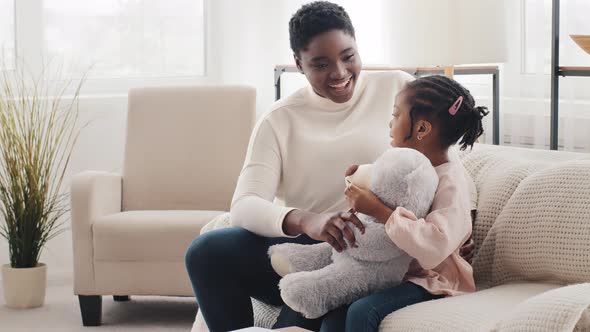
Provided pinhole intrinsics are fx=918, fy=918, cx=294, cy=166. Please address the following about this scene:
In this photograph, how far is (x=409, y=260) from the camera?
6.26 feet

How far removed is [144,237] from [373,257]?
61.2 inches

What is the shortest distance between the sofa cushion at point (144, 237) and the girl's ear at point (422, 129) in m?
1.40

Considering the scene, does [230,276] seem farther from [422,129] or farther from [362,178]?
Answer: [422,129]

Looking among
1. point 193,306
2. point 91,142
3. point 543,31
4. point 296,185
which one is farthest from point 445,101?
point 91,142

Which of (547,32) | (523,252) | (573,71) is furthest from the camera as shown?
(547,32)

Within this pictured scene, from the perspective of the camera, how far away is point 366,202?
1874 mm

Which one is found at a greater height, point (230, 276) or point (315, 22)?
point (315, 22)

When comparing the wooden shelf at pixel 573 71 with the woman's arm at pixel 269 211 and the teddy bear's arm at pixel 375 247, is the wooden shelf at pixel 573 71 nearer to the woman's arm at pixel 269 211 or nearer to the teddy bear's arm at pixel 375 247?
the woman's arm at pixel 269 211

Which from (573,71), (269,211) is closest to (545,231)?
(269,211)

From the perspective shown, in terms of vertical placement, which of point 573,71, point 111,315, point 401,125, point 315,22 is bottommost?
point 111,315

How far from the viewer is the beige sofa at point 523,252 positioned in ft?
5.17

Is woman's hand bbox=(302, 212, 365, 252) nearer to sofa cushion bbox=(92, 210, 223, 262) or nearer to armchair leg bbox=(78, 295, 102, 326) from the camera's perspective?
sofa cushion bbox=(92, 210, 223, 262)

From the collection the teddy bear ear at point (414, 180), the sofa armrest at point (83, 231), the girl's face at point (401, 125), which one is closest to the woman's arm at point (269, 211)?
the teddy bear ear at point (414, 180)

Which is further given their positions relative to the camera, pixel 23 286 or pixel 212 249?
pixel 23 286
